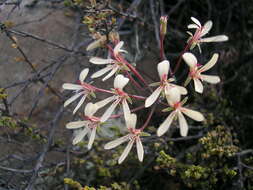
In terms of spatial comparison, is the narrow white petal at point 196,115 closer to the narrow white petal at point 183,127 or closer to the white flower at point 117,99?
the narrow white petal at point 183,127

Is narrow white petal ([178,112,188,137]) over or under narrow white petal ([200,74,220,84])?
under

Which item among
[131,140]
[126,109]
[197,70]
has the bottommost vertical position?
[131,140]

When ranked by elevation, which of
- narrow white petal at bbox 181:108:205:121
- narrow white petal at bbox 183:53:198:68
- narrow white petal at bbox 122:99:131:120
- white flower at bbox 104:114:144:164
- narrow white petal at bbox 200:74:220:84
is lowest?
white flower at bbox 104:114:144:164

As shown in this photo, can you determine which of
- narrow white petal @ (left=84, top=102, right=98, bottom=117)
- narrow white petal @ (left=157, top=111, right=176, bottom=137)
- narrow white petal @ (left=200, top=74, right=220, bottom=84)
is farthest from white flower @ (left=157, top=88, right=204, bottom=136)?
narrow white petal @ (left=84, top=102, right=98, bottom=117)

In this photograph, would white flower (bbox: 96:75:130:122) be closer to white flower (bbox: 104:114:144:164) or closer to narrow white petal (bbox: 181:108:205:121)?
white flower (bbox: 104:114:144:164)

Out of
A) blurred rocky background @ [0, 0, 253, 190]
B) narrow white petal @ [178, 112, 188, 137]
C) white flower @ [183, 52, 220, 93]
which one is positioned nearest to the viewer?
narrow white petal @ [178, 112, 188, 137]

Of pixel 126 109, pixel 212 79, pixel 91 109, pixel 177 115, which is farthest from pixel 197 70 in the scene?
pixel 91 109

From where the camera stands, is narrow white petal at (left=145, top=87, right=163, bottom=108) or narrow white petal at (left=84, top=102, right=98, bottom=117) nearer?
narrow white petal at (left=145, top=87, right=163, bottom=108)

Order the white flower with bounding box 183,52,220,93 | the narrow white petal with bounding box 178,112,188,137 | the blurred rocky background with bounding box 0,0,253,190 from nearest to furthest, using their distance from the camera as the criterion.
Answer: the narrow white petal with bounding box 178,112,188,137 → the white flower with bounding box 183,52,220,93 → the blurred rocky background with bounding box 0,0,253,190

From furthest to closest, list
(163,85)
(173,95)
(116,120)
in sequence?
(116,120), (163,85), (173,95)

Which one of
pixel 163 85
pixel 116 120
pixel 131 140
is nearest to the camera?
pixel 163 85

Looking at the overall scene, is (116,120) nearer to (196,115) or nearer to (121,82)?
(121,82)
